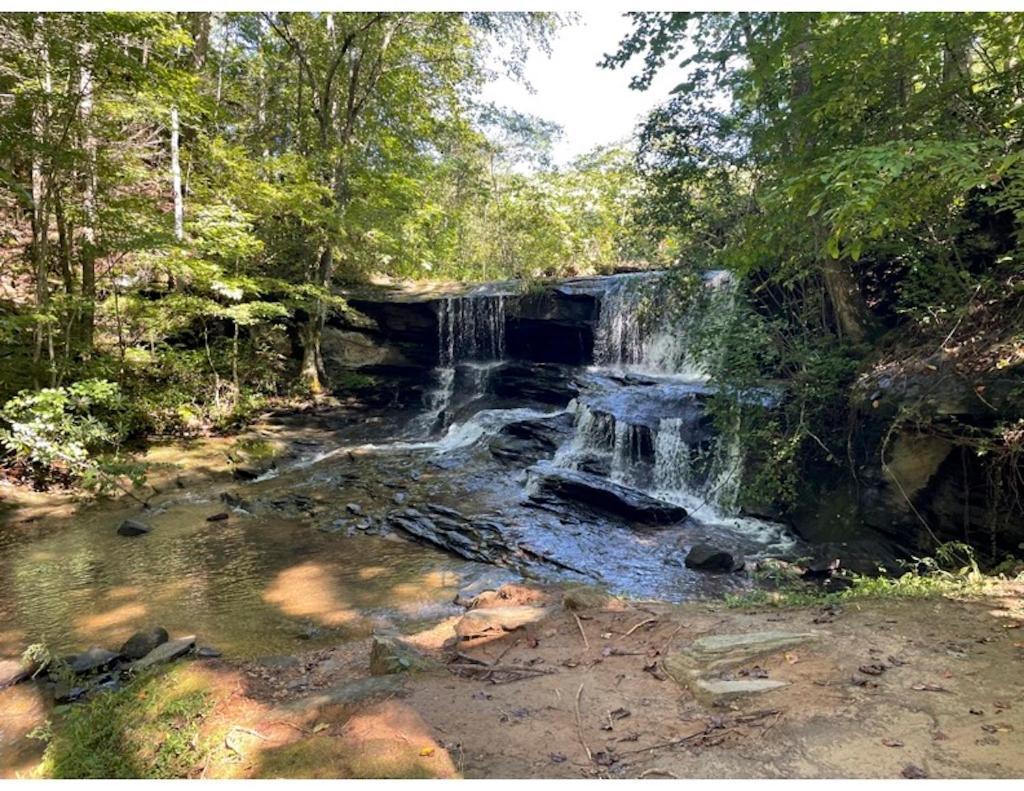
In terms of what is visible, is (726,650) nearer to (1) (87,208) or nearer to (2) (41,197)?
(1) (87,208)

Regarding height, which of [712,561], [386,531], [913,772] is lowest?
[386,531]

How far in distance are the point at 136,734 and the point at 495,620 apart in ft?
7.46

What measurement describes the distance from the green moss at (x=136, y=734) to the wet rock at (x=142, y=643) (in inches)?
33.3

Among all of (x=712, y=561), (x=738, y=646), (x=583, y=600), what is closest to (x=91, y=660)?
(x=583, y=600)

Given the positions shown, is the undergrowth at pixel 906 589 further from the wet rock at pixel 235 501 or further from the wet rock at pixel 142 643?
the wet rock at pixel 235 501

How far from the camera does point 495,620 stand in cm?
421

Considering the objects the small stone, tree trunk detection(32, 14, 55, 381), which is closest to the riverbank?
the small stone

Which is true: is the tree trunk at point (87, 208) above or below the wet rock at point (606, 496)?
above

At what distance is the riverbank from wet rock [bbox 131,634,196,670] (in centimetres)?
Answer: 49

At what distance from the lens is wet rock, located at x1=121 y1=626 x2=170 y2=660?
432 cm

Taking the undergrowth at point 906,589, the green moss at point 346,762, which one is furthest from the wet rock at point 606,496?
the green moss at point 346,762

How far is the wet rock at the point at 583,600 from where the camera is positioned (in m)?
4.51

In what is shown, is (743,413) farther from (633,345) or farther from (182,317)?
(182,317)

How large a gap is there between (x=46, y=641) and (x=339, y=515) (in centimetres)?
401
